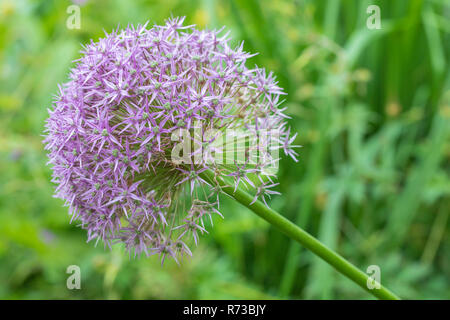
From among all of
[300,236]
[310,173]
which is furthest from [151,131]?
[310,173]

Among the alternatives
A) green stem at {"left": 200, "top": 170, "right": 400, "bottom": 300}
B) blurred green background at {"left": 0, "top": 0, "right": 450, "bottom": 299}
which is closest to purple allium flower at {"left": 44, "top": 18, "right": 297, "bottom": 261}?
green stem at {"left": 200, "top": 170, "right": 400, "bottom": 300}

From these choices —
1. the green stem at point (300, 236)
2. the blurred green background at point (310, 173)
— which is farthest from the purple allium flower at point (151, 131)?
the blurred green background at point (310, 173)

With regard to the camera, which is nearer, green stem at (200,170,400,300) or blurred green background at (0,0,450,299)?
green stem at (200,170,400,300)

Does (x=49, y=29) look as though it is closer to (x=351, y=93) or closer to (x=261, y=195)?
(x=351, y=93)

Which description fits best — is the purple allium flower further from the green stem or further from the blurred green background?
the blurred green background

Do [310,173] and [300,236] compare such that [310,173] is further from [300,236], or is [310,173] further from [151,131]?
[151,131]

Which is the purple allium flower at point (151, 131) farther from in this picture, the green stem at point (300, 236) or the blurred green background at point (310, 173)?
the blurred green background at point (310, 173)
